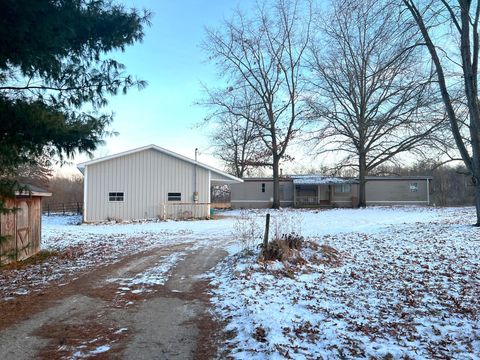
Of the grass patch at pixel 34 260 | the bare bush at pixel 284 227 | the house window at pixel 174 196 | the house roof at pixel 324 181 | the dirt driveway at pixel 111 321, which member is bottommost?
the dirt driveway at pixel 111 321

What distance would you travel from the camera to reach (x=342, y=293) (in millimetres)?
6430

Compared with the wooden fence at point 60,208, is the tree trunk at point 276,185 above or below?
above

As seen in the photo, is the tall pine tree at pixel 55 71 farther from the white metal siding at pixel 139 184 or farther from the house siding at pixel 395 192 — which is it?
the house siding at pixel 395 192

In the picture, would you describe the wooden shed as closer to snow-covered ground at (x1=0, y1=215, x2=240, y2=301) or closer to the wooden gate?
the wooden gate

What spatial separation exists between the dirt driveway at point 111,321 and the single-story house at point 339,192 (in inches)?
1207

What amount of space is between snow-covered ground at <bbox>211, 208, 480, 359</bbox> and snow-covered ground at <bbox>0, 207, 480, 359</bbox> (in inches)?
0.5

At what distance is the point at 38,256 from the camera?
35.7 feet

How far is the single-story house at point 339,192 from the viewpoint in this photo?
38.1 m

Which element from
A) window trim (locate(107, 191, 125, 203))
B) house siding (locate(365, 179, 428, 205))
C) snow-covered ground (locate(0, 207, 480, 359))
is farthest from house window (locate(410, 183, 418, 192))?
window trim (locate(107, 191, 125, 203))

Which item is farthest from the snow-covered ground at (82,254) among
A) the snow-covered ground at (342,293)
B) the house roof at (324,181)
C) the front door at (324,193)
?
the front door at (324,193)

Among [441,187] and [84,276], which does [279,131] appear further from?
[441,187]

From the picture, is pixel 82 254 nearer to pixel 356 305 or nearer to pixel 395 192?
pixel 356 305

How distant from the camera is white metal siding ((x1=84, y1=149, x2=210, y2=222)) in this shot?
2378 cm

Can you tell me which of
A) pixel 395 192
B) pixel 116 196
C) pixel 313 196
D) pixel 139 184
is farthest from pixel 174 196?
pixel 395 192
